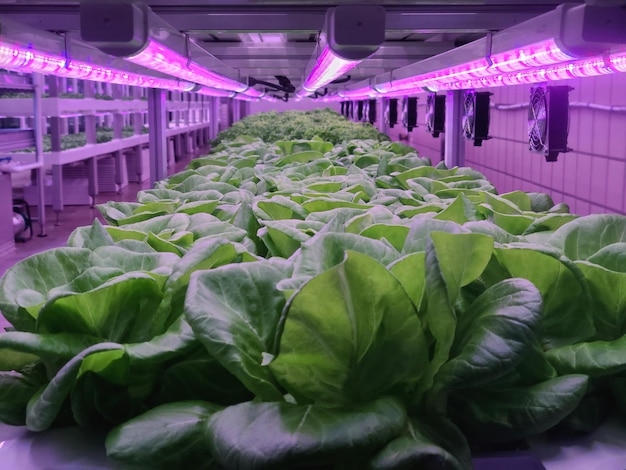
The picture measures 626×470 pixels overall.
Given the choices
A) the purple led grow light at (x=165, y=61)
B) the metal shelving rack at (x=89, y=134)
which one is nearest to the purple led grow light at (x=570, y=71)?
the purple led grow light at (x=165, y=61)

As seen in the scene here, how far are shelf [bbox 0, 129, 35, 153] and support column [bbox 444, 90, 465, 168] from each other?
546 centimetres

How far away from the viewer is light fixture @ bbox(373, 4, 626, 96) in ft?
7.90

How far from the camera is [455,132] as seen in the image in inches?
292

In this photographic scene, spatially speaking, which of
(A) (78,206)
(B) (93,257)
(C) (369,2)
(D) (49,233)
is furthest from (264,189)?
(A) (78,206)

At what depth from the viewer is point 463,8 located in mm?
4004

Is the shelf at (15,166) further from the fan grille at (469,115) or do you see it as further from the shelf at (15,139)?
the fan grille at (469,115)

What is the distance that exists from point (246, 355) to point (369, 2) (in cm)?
259

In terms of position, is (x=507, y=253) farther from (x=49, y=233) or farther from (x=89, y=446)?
(x=49, y=233)

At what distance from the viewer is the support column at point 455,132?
7.41 metres

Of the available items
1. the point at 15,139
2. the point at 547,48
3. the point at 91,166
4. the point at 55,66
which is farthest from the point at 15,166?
the point at 547,48

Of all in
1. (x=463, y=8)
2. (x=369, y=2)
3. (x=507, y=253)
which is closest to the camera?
(x=507, y=253)

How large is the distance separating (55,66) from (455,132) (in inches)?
173

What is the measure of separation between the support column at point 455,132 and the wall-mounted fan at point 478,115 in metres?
0.88

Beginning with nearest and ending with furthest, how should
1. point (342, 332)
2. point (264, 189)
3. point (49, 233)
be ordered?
1. point (342, 332)
2. point (264, 189)
3. point (49, 233)
